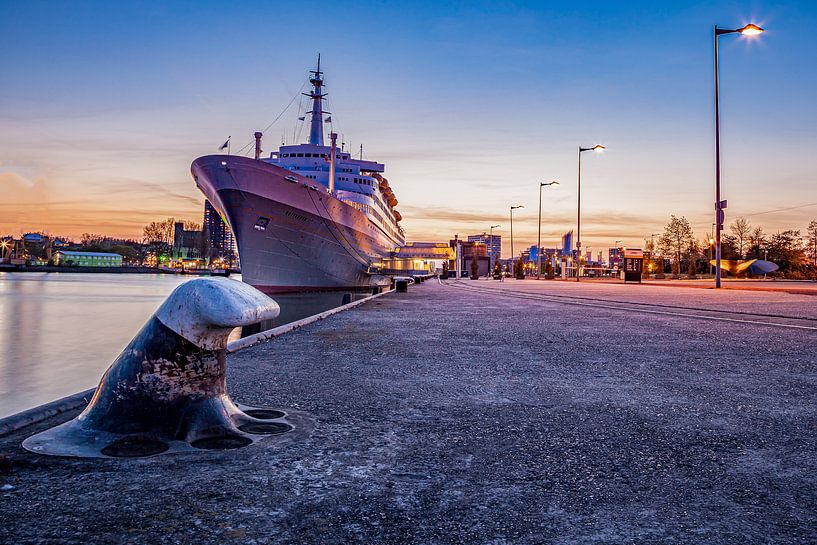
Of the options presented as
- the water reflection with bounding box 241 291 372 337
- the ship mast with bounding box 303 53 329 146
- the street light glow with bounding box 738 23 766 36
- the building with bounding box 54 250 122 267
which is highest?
the ship mast with bounding box 303 53 329 146

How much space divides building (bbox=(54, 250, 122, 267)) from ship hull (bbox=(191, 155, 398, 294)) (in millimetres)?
182452

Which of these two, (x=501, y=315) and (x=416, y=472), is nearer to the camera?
(x=416, y=472)

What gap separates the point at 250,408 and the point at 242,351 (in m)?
3.34

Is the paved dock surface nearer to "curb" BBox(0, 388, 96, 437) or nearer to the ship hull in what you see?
"curb" BBox(0, 388, 96, 437)

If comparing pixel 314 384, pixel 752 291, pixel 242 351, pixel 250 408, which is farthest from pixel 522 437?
pixel 752 291

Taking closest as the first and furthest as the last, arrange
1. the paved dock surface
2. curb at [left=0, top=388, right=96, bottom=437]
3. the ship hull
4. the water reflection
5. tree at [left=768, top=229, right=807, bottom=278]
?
1. the paved dock surface
2. curb at [left=0, top=388, right=96, bottom=437]
3. the water reflection
4. the ship hull
5. tree at [left=768, top=229, right=807, bottom=278]

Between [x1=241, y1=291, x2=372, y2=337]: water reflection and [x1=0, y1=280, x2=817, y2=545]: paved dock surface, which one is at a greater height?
[x1=0, y1=280, x2=817, y2=545]: paved dock surface

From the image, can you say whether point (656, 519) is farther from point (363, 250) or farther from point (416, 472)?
point (363, 250)

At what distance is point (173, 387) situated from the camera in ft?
9.98

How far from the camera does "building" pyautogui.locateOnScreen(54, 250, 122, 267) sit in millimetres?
185950

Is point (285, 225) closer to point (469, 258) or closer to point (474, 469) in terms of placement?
point (474, 469)

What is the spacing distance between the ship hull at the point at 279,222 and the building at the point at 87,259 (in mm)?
182452

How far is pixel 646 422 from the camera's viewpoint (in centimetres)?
356

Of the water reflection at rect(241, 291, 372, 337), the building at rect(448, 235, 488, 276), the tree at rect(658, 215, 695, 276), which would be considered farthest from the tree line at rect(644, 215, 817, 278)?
the water reflection at rect(241, 291, 372, 337)
